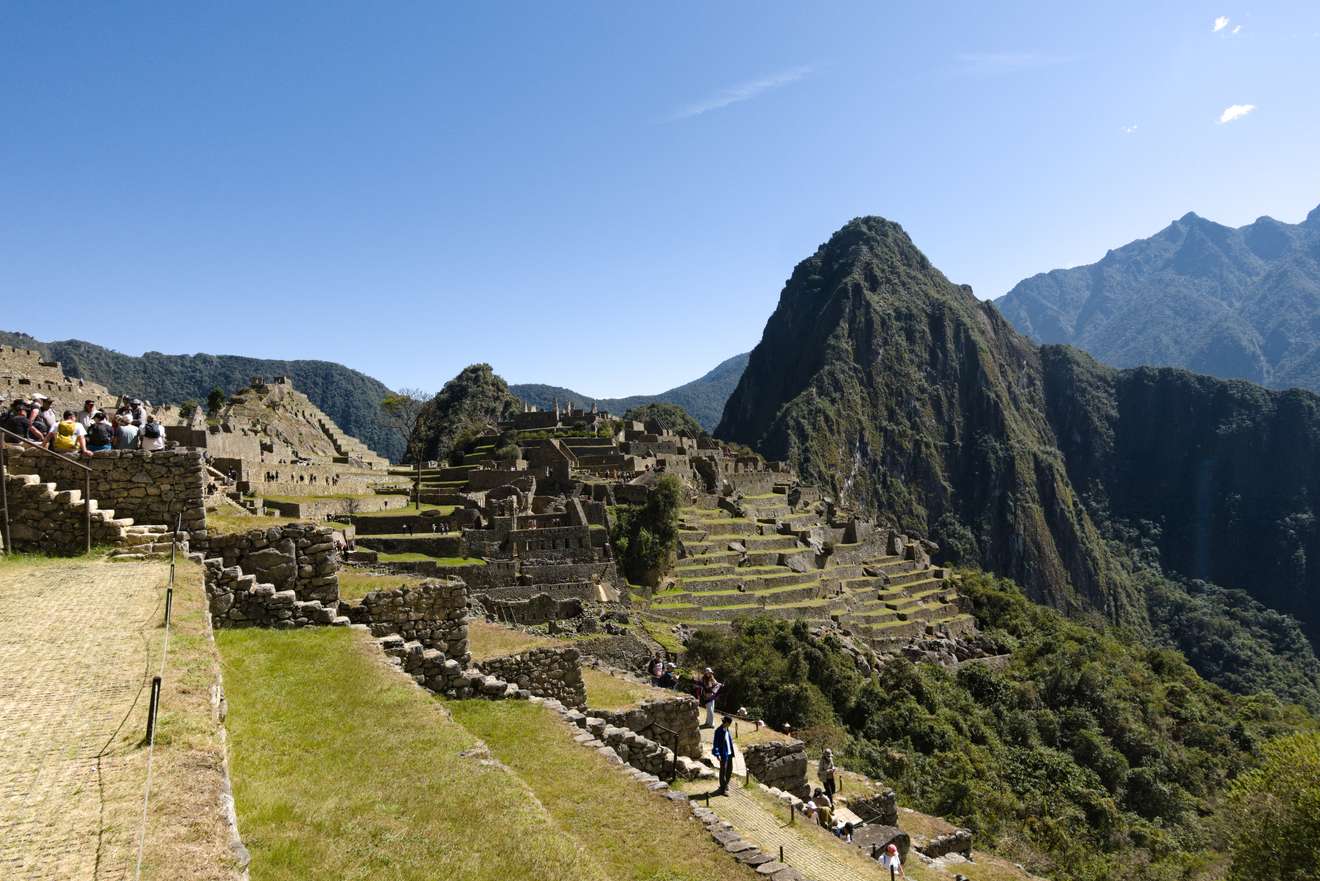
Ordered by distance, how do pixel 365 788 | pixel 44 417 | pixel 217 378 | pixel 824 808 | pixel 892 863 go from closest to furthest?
pixel 365 788, pixel 44 417, pixel 892 863, pixel 824 808, pixel 217 378

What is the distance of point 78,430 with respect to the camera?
927cm

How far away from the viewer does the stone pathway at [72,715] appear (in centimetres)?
362

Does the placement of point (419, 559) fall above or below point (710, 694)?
above

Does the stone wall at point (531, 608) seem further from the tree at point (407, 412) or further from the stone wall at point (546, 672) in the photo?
the tree at point (407, 412)

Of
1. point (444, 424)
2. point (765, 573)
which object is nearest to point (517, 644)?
point (765, 573)

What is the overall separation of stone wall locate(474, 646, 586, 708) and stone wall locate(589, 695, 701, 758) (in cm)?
56

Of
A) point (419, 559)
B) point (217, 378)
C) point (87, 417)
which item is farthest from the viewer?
point (217, 378)

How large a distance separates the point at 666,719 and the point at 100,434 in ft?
31.0

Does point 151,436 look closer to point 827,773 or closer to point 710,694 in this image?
point 710,694

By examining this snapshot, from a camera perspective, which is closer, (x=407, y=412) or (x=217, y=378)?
(x=407, y=412)

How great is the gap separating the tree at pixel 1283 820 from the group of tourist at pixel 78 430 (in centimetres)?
2508

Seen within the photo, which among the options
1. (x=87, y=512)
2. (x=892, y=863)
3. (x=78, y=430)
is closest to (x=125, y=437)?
(x=78, y=430)

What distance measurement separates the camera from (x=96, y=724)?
15.8 feet

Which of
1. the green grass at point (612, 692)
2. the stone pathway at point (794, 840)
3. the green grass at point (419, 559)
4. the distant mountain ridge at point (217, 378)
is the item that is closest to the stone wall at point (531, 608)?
the green grass at point (419, 559)
